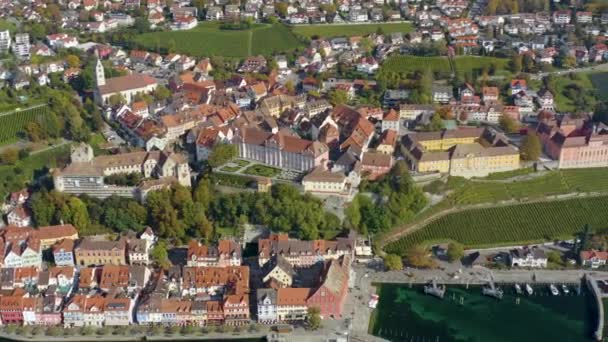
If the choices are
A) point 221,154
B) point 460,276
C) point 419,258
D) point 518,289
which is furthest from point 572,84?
point 221,154

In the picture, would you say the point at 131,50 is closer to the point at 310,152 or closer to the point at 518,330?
the point at 310,152

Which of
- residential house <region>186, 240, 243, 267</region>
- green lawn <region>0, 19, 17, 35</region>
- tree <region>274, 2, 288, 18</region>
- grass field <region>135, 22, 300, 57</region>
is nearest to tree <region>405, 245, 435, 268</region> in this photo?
residential house <region>186, 240, 243, 267</region>

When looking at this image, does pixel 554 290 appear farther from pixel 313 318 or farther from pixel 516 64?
pixel 516 64

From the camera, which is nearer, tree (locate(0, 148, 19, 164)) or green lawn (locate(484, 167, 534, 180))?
green lawn (locate(484, 167, 534, 180))

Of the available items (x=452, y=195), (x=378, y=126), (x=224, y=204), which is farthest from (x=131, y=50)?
(x=452, y=195)

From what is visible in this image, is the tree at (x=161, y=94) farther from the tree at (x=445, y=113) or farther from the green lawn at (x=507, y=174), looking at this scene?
the green lawn at (x=507, y=174)

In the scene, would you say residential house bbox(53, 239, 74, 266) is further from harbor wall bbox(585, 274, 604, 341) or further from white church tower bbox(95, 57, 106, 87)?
harbor wall bbox(585, 274, 604, 341)
